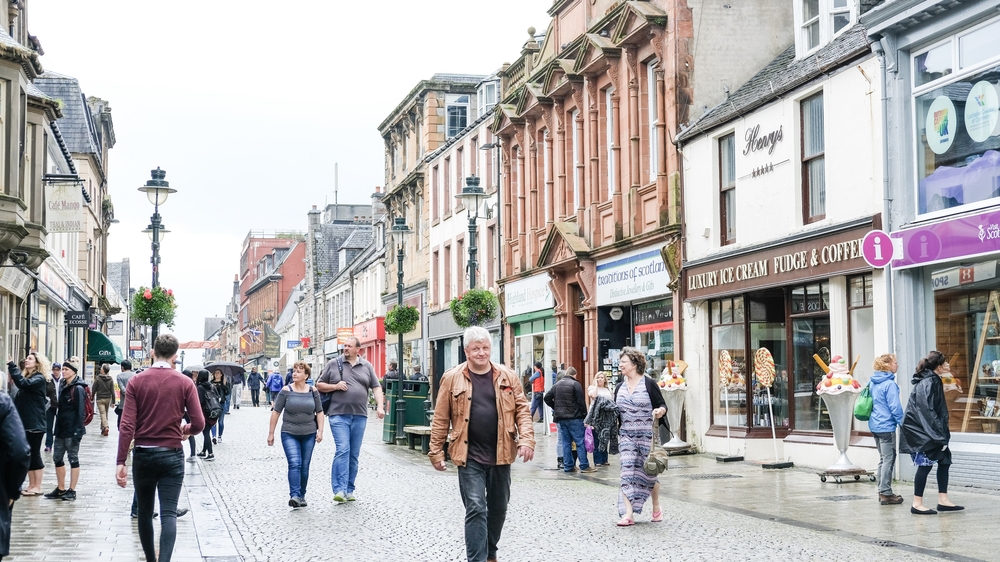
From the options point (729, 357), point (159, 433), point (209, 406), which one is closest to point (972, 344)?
point (729, 357)

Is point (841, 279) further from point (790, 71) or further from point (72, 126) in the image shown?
point (72, 126)

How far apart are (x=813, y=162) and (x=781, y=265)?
1.71 metres

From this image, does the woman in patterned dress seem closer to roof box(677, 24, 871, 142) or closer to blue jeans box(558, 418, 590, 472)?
blue jeans box(558, 418, 590, 472)

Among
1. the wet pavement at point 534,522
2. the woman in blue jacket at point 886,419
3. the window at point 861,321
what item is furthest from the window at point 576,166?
the woman in blue jacket at point 886,419

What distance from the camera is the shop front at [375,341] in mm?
61688

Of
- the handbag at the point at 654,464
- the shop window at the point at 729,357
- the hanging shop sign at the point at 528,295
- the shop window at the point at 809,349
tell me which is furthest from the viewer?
the hanging shop sign at the point at 528,295

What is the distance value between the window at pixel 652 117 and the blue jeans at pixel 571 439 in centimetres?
779

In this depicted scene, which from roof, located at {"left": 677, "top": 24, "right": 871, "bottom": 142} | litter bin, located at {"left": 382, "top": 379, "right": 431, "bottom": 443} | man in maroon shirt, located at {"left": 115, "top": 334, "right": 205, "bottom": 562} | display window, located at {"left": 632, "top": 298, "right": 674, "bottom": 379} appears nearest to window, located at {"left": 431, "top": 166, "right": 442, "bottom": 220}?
litter bin, located at {"left": 382, "top": 379, "right": 431, "bottom": 443}

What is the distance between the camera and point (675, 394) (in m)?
23.5

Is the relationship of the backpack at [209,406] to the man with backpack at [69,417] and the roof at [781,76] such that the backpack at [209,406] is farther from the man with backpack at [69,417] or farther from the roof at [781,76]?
the roof at [781,76]

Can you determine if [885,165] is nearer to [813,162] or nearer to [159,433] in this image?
[813,162]

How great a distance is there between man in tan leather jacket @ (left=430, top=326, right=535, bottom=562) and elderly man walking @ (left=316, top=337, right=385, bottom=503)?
219 inches

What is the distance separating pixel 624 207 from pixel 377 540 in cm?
1666

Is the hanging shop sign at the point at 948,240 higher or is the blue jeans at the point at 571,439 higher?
the hanging shop sign at the point at 948,240
